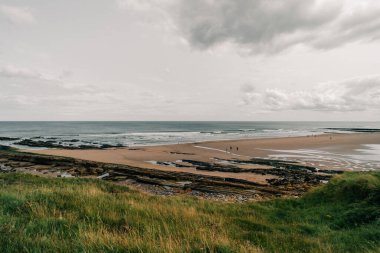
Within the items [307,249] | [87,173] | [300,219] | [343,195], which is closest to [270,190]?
[343,195]

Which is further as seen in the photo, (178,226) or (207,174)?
(207,174)

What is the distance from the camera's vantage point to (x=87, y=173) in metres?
24.9

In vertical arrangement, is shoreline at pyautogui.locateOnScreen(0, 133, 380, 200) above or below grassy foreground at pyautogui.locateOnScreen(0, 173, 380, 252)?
below

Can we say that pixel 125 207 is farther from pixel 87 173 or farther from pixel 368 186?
pixel 87 173

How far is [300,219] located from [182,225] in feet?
19.9

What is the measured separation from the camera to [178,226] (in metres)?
5.60

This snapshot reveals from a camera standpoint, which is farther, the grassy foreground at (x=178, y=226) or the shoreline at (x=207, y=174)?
the shoreline at (x=207, y=174)

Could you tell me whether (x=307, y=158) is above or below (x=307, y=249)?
below

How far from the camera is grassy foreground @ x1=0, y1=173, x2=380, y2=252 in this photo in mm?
3898

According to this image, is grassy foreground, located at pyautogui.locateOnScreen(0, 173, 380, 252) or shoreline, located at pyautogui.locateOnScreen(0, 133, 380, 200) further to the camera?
shoreline, located at pyautogui.locateOnScreen(0, 133, 380, 200)

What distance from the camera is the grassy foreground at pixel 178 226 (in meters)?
3.90

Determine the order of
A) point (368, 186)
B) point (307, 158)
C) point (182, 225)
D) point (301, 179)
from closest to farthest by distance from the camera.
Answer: point (182, 225), point (368, 186), point (301, 179), point (307, 158)

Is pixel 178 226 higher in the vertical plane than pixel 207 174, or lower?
higher

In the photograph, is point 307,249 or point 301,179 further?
point 301,179
